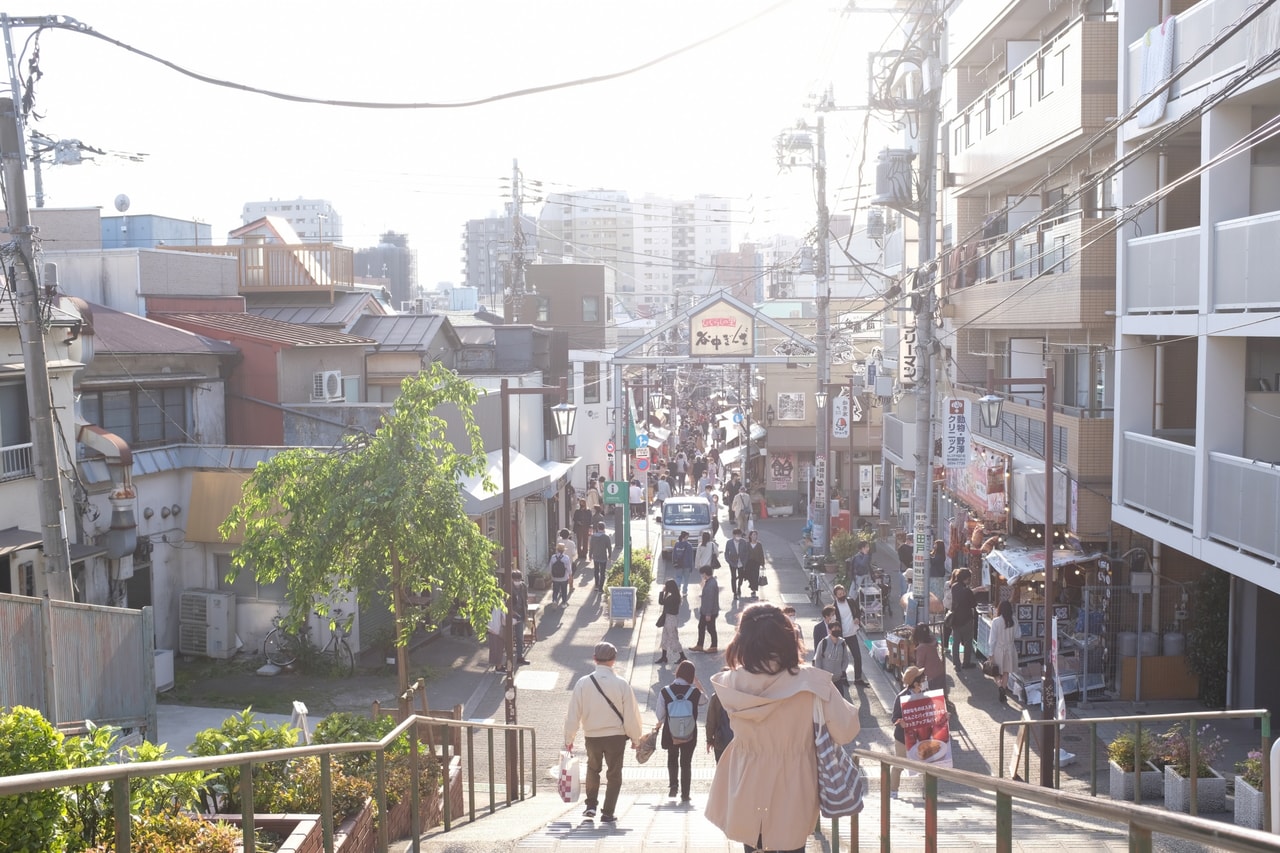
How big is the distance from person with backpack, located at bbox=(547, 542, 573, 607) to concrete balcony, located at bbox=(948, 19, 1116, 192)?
10663 millimetres

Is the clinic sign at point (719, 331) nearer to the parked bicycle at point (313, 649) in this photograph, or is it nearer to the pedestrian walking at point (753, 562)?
the pedestrian walking at point (753, 562)

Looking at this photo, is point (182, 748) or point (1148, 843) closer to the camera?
point (1148, 843)

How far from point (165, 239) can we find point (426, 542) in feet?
85.1

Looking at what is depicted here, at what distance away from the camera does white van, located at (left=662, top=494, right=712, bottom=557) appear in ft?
97.8

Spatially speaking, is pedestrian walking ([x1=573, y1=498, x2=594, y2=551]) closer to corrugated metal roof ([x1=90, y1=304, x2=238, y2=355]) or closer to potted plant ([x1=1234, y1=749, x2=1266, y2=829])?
corrugated metal roof ([x1=90, y1=304, x2=238, y2=355])

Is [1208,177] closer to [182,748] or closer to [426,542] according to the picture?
[426,542]

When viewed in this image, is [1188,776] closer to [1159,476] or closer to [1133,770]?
[1133,770]

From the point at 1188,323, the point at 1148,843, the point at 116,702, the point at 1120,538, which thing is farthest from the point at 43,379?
the point at 1120,538

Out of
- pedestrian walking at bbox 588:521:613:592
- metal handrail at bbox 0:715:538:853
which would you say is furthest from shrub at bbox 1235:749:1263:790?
pedestrian walking at bbox 588:521:613:592

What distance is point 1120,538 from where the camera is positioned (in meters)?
16.9

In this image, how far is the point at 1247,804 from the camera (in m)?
9.27

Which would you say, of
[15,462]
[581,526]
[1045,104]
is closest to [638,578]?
[581,526]

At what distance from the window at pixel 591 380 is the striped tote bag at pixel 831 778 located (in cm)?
3244

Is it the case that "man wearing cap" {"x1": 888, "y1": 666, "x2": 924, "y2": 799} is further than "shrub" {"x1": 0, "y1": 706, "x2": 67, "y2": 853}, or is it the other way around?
"man wearing cap" {"x1": 888, "y1": 666, "x2": 924, "y2": 799}
